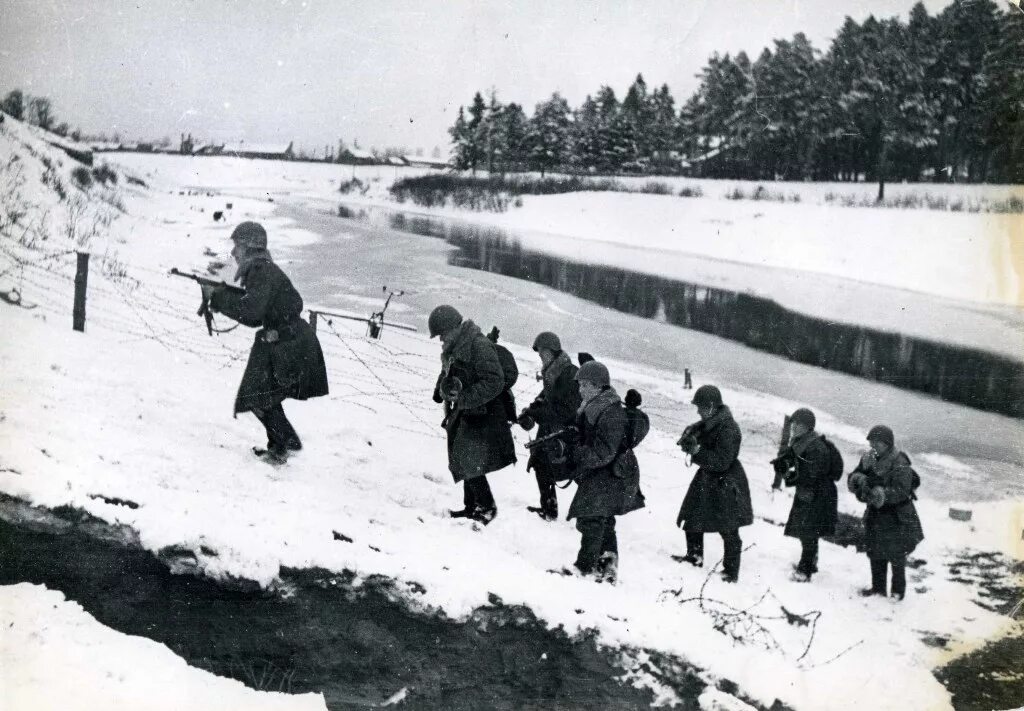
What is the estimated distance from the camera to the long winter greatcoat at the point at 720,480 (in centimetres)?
487

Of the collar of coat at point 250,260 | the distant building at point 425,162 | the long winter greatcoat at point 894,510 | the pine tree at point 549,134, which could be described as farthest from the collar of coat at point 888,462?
the distant building at point 425,162

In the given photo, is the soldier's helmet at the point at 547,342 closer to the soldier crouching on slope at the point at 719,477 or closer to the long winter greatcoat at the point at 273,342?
the soldier crouching on slope at the point at 719,477

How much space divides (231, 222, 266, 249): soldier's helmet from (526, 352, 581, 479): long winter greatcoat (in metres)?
2.14

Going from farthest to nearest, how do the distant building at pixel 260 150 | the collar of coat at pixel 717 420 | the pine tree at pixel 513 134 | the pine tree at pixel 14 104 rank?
the pine tree at pixel 513 134
the distant building at pixel 260 150
the collar of coat at pixel 717 420
the pine tree at pixel 14 104

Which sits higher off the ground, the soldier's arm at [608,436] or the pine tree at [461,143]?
the pine tree at [461,143]

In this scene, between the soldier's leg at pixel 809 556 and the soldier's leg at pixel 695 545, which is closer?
the soldier's leg at pixel 695 545

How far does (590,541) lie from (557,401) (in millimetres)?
1112

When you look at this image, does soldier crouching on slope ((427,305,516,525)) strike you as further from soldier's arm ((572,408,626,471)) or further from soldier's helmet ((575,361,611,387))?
soldier's arm ((572,408,626,471))

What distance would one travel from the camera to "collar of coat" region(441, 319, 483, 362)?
455 centimetres

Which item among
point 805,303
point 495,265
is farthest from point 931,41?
point 495,265

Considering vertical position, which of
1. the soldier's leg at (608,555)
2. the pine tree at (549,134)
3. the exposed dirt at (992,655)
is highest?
the pine tree at (549,134)

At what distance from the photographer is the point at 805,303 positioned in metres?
8.65

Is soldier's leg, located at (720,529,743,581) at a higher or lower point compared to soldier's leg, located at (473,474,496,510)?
lower

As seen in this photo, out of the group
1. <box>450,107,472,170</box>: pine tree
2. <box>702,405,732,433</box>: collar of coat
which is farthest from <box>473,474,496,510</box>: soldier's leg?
<box>450,107,472,170</box>: pine tree
